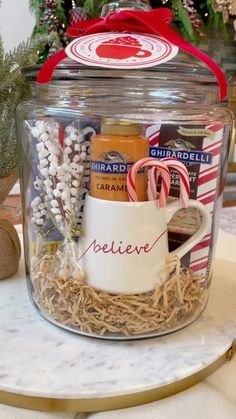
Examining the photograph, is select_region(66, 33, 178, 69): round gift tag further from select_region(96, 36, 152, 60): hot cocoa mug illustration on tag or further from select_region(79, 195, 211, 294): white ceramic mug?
select_region(79, 195, 211, 294): white ceramic mug

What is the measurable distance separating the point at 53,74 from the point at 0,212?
0.21 metres

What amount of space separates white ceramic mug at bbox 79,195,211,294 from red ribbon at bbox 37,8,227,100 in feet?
0.43

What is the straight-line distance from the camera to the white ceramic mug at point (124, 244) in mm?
→ 400

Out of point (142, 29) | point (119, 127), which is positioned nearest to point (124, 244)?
point (119, 127)

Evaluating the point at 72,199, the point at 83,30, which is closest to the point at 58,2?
the point at 83,30

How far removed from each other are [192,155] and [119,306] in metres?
0.17

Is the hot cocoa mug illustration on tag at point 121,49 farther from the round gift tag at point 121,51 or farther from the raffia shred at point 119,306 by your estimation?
the raffia shred at point 119,306

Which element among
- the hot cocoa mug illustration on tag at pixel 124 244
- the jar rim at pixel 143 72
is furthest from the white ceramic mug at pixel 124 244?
the jar rim at pixel 143 72

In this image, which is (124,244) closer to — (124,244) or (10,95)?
(124,244)

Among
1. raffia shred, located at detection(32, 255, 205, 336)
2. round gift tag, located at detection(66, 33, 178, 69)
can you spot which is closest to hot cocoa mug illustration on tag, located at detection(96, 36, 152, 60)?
round gift tag, located at detection(66, 33, 178, 69)

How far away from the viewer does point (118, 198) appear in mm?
405

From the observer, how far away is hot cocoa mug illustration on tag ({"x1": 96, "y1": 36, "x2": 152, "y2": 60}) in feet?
1.34

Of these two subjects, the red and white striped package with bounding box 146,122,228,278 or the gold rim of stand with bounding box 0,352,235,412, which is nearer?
the gold rim of stand with bounding box 0,352,235,412

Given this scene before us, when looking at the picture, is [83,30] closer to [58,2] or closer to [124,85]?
[124,85]
